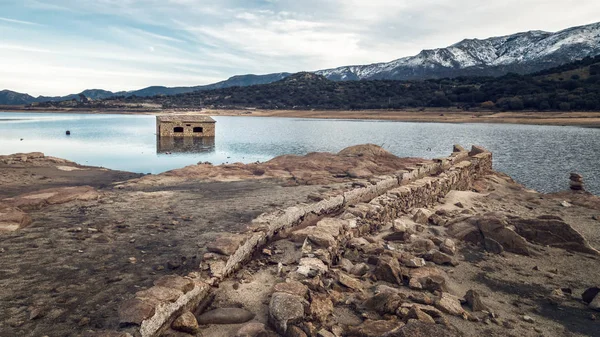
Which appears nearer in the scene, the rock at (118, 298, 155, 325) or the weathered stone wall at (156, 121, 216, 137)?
the rock at (118, 298, 155, 325)

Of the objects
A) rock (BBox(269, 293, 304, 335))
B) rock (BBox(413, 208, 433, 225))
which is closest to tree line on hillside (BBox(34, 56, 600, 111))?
rock (BBox(413, 208, 433, 225))

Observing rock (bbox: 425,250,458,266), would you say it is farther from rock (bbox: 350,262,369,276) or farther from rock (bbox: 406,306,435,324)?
rock (bbox: 406,306,435,324)

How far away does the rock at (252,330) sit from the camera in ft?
13.7

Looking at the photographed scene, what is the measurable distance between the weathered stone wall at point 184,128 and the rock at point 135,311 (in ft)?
122

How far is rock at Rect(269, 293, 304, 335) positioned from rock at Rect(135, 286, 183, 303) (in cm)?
121

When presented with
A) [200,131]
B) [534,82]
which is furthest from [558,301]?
[534,82]

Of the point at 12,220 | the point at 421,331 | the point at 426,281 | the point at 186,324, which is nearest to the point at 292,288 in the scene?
the point at 186,324

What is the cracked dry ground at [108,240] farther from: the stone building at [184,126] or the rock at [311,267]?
the stone building at [184,126]

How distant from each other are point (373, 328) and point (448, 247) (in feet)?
14.8

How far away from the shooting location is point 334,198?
10.7 m

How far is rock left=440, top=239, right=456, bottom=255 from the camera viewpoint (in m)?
8.18

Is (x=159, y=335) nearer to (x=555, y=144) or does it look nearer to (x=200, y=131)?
(x=200, y=131)

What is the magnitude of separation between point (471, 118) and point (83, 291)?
82708mm

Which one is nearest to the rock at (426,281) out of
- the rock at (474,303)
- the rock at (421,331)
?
the rock at (474,303)
